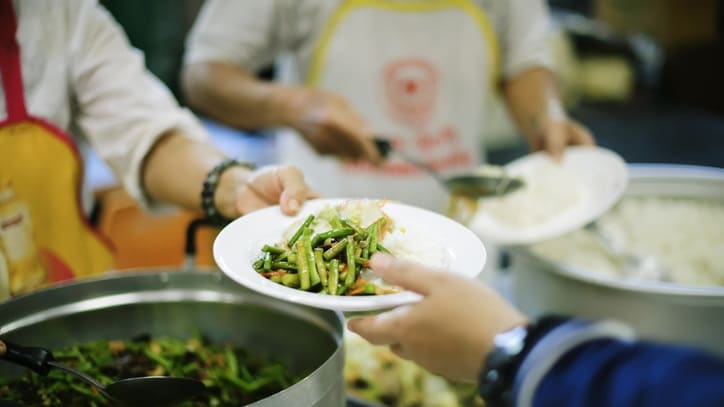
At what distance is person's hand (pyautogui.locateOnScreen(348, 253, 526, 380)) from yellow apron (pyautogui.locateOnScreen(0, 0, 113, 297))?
0.90m

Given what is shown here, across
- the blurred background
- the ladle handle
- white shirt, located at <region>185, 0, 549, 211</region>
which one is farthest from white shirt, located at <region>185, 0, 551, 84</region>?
the blurred background

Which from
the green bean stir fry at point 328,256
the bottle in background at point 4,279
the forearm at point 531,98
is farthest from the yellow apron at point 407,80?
the bottle in background at point 4,279

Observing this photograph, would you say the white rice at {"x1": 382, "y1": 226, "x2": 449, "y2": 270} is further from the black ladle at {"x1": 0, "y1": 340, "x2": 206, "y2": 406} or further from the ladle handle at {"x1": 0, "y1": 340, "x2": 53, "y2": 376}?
the ladle handle at {"x1": 0, "y1": 340, "x2": 53, "y2": 376}

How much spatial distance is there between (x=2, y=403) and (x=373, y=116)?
190 cm

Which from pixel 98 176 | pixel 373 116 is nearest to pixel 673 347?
pixel 373 116

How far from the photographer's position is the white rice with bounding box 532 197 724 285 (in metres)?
2.02

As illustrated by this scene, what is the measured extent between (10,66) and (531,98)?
199cm

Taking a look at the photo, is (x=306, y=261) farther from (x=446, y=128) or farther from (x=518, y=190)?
(x=446, y=128)

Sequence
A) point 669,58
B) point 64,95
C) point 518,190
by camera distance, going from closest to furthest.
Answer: point 64,95 < point 518,190 < point 669,58

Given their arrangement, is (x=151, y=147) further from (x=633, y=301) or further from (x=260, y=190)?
(x=633, y=301)

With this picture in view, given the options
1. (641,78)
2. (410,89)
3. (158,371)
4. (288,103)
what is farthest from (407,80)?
(641,78)

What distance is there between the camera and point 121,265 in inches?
101

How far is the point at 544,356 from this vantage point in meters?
0.83

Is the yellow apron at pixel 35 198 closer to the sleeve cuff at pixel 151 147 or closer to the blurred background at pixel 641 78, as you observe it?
the sleeve cuff at pixel 151 147
